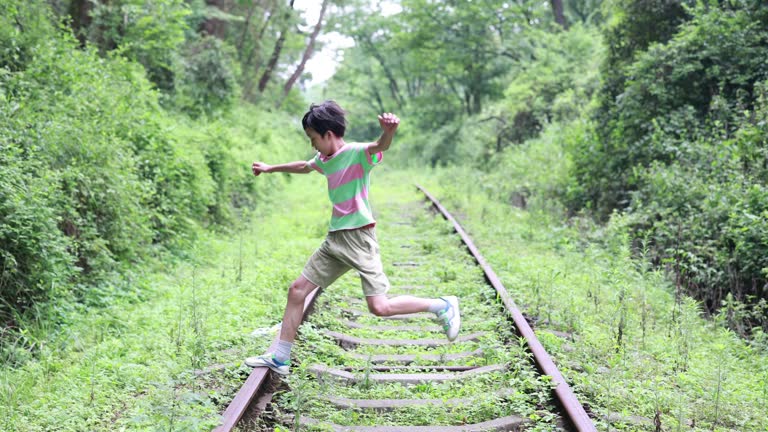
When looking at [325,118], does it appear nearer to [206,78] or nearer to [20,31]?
[20,31]

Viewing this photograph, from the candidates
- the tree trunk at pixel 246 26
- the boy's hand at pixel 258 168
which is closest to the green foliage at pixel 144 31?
the tree trunk at pixel 246 26

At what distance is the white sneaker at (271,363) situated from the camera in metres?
4.01

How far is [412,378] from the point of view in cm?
413

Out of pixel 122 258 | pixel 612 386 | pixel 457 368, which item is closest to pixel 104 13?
pixel 122 258

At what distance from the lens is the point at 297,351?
14.7 ft

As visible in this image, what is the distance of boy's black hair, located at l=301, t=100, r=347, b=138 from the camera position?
3.85m

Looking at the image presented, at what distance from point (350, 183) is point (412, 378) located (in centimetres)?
138

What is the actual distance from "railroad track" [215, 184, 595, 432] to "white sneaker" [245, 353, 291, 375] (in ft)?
0.22

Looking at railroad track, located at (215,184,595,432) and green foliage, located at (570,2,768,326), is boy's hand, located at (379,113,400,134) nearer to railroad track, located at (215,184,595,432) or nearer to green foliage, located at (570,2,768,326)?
railroad track, located at (215,184,595,432)

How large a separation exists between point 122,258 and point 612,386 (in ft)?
17.2

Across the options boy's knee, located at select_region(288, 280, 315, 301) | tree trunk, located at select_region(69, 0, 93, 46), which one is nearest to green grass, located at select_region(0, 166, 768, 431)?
boy's knee, located at select_region(288, 280, 315, 301)

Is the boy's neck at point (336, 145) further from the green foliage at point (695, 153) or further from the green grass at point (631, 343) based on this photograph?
the green foliage at point (695, 153)

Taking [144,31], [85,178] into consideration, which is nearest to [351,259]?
[85,178]

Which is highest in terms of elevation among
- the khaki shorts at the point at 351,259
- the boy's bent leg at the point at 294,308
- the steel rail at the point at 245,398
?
the khaki shorts at the point at 351,259
